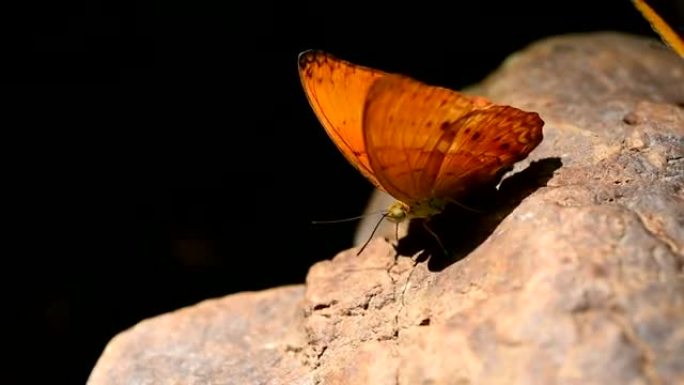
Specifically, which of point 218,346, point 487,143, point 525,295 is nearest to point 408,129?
point 487,143

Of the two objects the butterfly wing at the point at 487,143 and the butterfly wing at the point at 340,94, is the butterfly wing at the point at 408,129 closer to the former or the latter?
the butterfly wing at the point at 487,143

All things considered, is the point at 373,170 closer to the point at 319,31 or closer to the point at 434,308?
the point at 434,308

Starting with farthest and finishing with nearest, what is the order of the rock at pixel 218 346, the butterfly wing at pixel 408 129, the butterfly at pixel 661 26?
the butterfly at pixel 661 26 < the rock at pixel 218 346 < the butterfly wing at pixel 408 129

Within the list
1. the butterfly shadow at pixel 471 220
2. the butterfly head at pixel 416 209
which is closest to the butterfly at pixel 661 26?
the butterfly shadow at pixel 471 220

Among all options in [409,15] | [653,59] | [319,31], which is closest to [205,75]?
[319,31]

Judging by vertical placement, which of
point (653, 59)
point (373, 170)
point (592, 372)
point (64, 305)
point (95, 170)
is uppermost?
point (373, 170)

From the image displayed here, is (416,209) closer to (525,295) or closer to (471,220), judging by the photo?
(471,220)
